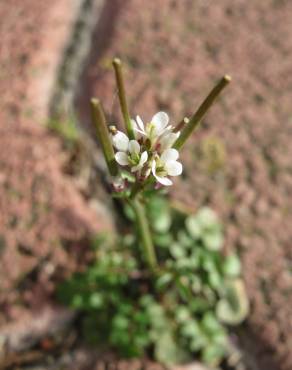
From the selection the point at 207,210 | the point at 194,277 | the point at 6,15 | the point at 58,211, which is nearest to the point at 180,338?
the point at 194,277

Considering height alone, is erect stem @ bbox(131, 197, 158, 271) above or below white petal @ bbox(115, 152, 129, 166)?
above

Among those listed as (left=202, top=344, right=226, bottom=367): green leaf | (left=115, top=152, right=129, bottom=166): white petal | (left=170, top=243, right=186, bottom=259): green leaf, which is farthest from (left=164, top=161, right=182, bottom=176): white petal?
(left=202, top=344, right=226, bottom=367): green leaf

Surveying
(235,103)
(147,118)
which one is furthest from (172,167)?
(235,103)

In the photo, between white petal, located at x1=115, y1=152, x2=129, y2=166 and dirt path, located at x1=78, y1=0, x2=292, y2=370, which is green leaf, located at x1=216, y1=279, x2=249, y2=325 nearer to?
dirt path, located at x1=78, y1=0, x2=292, y2=370

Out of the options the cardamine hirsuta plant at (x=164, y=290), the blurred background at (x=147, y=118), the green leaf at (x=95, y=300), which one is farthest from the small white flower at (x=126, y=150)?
the green leaf at (x=95, y=300)

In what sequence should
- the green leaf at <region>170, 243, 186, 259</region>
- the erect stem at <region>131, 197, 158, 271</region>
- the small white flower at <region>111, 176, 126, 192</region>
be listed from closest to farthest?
the small white flower at <region>111, 176, 126, 192</region>
the erect stem at <region>131, 197, 158, 271</region>
the green leaf at <region>170, 243, 186, 259</region>

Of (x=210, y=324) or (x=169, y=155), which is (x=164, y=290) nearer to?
(x=210, y=324)
